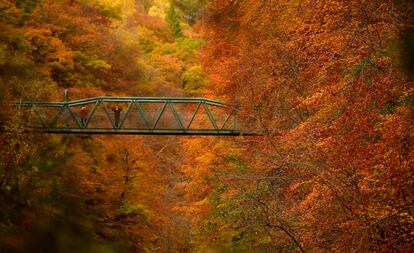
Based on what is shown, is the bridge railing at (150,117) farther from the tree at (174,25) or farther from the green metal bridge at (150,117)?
the tree at (174,25)

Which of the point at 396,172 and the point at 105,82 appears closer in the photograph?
→ the point at 396,172

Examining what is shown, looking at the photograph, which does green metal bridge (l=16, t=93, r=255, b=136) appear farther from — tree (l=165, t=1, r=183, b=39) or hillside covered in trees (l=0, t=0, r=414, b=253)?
tree (l=165, t=1, r=183, b=39)

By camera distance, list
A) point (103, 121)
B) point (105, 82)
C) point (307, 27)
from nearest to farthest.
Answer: point (307, 27) → point (103, 121) → point (105, 82)

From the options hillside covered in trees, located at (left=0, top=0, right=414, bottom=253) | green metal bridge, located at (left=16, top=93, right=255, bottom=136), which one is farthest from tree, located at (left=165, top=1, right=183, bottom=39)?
green metal bridge, located at (left=16, top=93, right=255, bottom=136)

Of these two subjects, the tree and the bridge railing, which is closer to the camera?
the bridge railing

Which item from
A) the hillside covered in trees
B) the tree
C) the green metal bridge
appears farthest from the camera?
the tree

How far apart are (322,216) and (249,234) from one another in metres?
2.61

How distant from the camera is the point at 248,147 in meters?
15.2

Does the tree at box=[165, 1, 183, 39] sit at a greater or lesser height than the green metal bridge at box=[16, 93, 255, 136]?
greater

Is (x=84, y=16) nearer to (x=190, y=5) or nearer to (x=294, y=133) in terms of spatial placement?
(x=294, y=133)

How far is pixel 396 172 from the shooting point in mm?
7438

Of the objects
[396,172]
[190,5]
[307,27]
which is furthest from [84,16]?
[190,5]

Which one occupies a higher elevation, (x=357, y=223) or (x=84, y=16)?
(x=84, y=16)

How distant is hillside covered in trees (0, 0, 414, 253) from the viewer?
2.62 m
